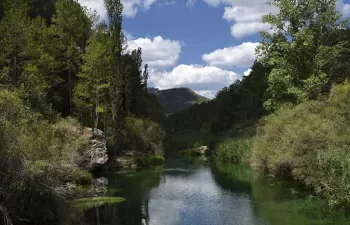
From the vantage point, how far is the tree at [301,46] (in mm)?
38688

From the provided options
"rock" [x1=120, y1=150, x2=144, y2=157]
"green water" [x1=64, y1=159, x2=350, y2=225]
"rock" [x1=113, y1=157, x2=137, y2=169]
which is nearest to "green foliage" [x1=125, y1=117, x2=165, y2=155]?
"rock" [x1=120, y1=150, x2=144, y2=157]

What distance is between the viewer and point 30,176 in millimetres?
16938

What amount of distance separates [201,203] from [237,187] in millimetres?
7027

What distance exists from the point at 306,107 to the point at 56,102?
27.7m

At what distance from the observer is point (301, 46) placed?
39125 mm

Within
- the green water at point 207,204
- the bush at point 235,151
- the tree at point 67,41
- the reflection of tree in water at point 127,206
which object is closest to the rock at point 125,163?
the reflection of tree in water at point 127,206

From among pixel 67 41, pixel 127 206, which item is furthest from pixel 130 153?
pixel 127 206

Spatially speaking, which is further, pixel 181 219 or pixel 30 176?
pixel 181 219

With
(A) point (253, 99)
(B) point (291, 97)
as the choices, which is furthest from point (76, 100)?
(A) point (253, 99)

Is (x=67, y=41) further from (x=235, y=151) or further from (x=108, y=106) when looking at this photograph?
(x=235, y=151)

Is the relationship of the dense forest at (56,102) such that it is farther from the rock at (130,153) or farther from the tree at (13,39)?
the rock at (130,153)

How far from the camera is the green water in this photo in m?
21.2

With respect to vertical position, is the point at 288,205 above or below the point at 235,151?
below

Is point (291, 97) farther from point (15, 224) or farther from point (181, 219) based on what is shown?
point (15, 224)
